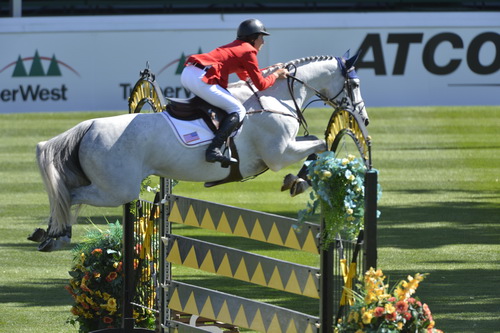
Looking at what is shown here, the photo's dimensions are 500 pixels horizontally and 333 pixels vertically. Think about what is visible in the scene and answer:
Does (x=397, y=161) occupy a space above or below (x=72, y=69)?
below

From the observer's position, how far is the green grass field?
10.3m

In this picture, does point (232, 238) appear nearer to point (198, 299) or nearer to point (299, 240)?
point (198, 299)

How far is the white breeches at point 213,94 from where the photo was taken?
7.78 m

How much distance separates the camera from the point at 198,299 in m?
7.93

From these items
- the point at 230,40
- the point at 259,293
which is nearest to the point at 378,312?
the point at 259,293

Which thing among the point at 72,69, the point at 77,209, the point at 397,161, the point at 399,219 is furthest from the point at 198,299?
the point at 397,161

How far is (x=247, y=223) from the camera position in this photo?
7.57 metres

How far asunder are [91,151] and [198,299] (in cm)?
123

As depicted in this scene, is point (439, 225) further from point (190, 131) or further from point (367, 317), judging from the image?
point (367, 317)

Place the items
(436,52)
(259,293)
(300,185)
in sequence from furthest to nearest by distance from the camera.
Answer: (436,52)
(259,293)
(300,185)

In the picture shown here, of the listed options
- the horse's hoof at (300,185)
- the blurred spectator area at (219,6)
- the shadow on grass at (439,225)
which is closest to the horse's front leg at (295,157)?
the horse's hoof at (300,185)

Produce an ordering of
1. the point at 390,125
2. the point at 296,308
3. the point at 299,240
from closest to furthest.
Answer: the point at 299,240
the point at 296,308
the point at 390,125

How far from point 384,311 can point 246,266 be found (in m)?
1.49

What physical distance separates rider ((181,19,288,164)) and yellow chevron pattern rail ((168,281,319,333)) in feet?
2.99
